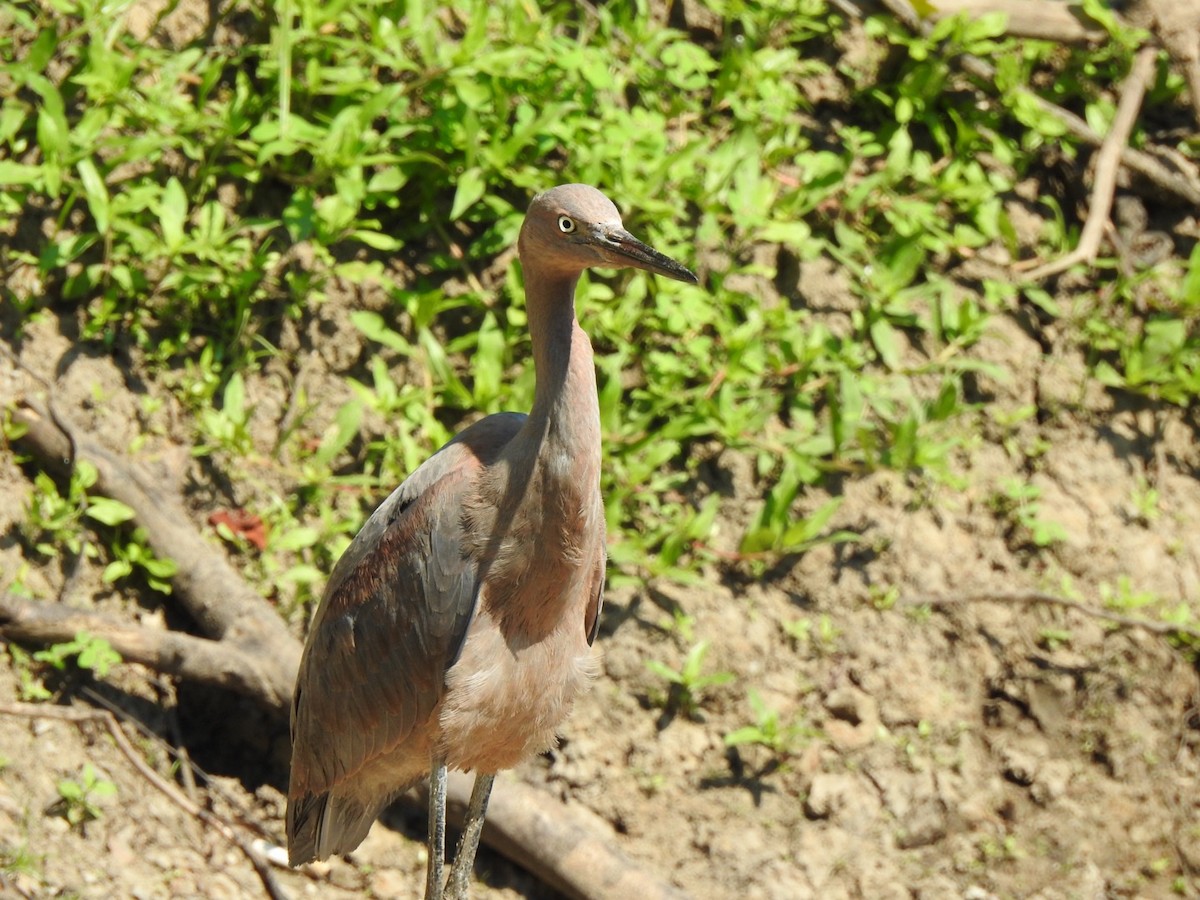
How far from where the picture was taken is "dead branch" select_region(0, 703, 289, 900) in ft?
16.4

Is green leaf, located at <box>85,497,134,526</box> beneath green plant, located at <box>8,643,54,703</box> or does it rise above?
above

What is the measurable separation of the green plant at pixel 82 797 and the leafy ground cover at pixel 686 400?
9 centimetres

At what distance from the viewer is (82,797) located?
190 inches

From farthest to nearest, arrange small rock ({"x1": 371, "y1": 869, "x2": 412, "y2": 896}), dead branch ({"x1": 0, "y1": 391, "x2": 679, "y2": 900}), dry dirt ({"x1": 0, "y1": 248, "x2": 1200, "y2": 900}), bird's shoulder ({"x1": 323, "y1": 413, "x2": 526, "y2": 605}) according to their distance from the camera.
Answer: dry dirt ({"x1": 0, "y1": 248, "x2": 1200, "y2": 900})
small rock ({"x1": 371, "y1": 869, "x2": 412, "y2": 896})
dead branch ({"x1": 0, "y1": 391, "x2": 679, "y2": 900})
bird's shoulder ({"x1": 323, "y1": 413, "x2": 526, "y2": 605})

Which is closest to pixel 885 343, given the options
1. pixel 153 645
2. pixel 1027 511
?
pixel 1027 511

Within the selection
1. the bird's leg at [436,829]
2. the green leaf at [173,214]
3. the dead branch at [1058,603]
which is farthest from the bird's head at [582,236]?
the dead branch at [1058,603]

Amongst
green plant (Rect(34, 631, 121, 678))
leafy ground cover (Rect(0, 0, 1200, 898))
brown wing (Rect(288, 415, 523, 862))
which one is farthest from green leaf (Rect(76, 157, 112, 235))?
brown wing (Rect(288, 415, 523, 862))

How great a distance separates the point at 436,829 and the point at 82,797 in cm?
149

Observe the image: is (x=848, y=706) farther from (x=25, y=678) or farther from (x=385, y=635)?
(x=25, y=678)

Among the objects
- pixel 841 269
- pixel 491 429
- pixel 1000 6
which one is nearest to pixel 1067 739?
pixel 841 269

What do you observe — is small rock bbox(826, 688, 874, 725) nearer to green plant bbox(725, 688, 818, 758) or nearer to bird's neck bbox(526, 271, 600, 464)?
green plant bbox(725, 688, 818, 758)

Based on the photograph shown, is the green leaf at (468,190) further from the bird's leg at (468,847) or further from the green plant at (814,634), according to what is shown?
the bird's leg at (468,847)

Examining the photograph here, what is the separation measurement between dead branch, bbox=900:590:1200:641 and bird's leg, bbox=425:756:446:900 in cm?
252

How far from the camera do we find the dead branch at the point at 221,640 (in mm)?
5078
